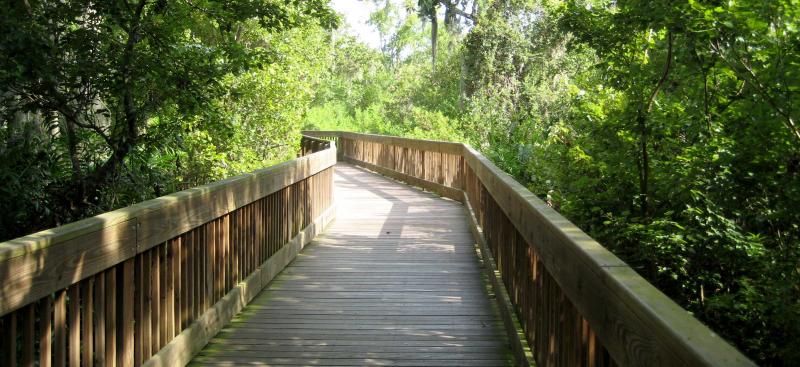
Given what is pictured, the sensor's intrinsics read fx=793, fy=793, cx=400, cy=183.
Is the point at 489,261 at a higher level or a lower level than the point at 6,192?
lower

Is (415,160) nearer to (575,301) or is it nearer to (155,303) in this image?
(155,303)

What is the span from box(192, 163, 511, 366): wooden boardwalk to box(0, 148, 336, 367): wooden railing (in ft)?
0.88

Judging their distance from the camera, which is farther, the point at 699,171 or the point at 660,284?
the point at 660,284

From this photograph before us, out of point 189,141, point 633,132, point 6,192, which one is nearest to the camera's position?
point 6,192

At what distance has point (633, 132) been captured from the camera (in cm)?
602

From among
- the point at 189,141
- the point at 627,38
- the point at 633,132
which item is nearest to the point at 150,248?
the point at 633,132

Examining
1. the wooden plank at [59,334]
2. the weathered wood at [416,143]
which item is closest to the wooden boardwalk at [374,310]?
the wooden plank at [59,334]

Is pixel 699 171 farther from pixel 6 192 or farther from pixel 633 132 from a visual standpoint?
pixel 6 192

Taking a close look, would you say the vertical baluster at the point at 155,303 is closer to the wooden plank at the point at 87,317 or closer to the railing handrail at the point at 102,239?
the railing handrail at the point at 102,239

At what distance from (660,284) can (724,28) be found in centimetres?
196

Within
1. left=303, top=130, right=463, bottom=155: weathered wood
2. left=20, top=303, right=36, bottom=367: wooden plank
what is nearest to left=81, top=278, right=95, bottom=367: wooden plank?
left=20, top=303, right=36, bottom=367: wooden plank

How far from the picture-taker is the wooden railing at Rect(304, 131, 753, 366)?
1.82m

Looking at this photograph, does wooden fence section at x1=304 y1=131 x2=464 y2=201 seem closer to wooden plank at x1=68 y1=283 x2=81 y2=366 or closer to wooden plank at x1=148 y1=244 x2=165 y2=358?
wooden plank at x1=148 y1=244 x2=165 y2=358

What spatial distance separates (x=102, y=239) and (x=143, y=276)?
0.63 m
